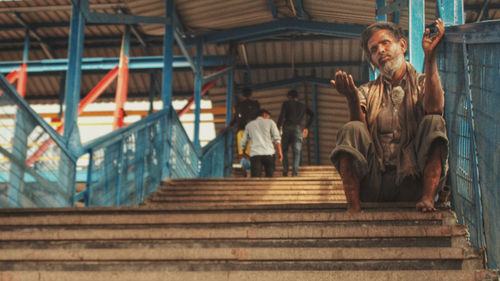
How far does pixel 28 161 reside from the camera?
651cm

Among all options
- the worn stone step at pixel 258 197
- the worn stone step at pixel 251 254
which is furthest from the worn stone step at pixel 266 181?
the worn stone step at pixel 251 254

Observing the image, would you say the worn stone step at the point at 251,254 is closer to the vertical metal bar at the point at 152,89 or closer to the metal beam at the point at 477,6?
the metal beam at the point at 477,6

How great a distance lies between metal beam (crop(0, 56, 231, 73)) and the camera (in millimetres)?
16108

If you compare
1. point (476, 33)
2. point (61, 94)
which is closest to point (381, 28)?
point (476, 33)

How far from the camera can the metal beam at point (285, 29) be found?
1409 cm

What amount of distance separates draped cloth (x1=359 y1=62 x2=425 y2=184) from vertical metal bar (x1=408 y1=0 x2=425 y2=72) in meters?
2.48

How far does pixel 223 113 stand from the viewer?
2055cm

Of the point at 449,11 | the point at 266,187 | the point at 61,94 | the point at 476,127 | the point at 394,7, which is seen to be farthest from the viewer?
the point at 61,94

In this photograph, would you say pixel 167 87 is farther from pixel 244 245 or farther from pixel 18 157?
pixel 244 245

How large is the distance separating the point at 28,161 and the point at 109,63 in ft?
36.8

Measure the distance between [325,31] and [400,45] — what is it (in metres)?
9.61

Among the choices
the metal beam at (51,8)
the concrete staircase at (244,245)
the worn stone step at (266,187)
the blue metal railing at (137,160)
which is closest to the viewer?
the concrete staircase at (244,245)

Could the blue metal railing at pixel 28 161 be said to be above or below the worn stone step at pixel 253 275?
above

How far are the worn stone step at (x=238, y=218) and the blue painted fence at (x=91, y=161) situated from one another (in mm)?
1772
